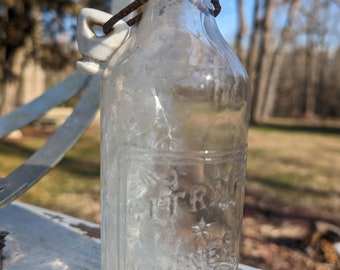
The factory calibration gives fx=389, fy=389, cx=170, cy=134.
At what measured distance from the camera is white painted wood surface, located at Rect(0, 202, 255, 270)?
59cm

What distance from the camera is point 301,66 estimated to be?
11219 millimetres

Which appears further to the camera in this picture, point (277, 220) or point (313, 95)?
Answer: point (313, 95)

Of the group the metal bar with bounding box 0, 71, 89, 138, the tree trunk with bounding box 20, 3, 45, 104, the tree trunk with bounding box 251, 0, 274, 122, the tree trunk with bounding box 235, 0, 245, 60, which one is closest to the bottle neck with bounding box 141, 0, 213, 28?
the metal bar with bounding box 0, 71, 89, 138

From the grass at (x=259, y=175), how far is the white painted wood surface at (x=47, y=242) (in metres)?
1.19

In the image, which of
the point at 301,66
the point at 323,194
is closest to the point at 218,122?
the point at 323,194

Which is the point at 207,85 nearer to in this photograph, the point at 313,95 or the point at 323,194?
the point at 323,194

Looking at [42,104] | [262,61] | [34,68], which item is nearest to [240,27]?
[262,61]

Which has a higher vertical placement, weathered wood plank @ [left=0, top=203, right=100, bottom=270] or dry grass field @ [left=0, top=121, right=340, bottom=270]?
weathered wood plank @ [left=0, top=203, right=100, bottom=270]

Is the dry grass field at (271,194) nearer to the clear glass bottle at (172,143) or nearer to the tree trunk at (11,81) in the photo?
the tree trunk at (11,81)

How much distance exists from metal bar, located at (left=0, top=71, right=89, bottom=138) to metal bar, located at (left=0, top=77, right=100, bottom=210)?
0.08 meters

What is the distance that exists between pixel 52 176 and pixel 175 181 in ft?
8.45

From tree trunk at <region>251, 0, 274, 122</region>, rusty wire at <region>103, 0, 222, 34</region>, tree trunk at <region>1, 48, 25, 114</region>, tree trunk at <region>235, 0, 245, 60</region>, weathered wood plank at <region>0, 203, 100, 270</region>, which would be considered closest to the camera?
rusty wire at <region>103, 0, 222, 34</region>

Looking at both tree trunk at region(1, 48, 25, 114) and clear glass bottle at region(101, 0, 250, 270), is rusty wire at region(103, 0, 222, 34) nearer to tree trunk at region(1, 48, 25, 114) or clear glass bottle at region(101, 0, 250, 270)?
clear glass bottle at region(101, 0, 250, 270)

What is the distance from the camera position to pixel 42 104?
0.81m
